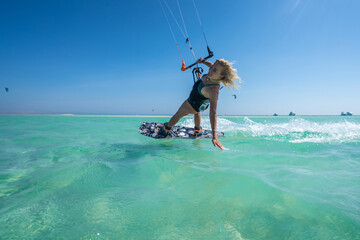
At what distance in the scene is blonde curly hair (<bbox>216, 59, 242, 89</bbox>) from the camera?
4.26 metres

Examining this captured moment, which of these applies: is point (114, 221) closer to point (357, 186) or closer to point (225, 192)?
point (225, 192)

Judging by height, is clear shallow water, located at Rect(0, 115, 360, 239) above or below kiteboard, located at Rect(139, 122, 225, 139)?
below

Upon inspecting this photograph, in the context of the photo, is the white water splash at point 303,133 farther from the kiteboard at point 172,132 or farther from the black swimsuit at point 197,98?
the black swimsuit at point 197,98

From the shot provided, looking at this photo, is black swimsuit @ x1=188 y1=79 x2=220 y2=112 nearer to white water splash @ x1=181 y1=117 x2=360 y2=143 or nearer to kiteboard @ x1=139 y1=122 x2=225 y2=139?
kiteboard @ x1=139 y1=122 x2=225 y2=139

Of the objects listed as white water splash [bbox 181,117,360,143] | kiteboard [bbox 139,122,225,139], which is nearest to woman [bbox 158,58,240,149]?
kiteboard [bbox 139,122,225,139]

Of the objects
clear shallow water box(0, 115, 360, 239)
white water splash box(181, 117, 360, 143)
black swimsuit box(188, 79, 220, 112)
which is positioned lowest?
clear shallow water box(0, 115, 360, 239)

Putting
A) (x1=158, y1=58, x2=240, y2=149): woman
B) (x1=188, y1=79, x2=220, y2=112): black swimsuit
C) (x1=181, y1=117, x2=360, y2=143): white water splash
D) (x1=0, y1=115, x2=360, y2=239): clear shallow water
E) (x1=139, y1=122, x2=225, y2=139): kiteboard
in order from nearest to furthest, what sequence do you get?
(x1=0, y1=115, x2=360, y2=239): clear shallow water, (x1=158, y1=58, x2=240, y2=149): woman, (x1=188, y1=79, x2=220, y2=112): black swimsuit, (x1=181, y1=117, x2=360, y2=143): white water splash, (x1=139, y1=122, x2=225, y2=139): kiteboard

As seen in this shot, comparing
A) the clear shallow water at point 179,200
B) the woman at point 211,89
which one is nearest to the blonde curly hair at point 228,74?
the woman at point 211,89

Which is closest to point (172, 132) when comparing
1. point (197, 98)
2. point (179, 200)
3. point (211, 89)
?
point (197, 98)

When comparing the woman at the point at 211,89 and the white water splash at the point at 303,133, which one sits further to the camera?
the white water splash at the point at 303,133

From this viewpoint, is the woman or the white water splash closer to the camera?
the woman

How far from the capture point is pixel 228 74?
14.4ft

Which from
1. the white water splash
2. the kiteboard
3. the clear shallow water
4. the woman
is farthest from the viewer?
the kiteboard

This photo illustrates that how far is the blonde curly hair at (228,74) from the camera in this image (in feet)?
14.0
